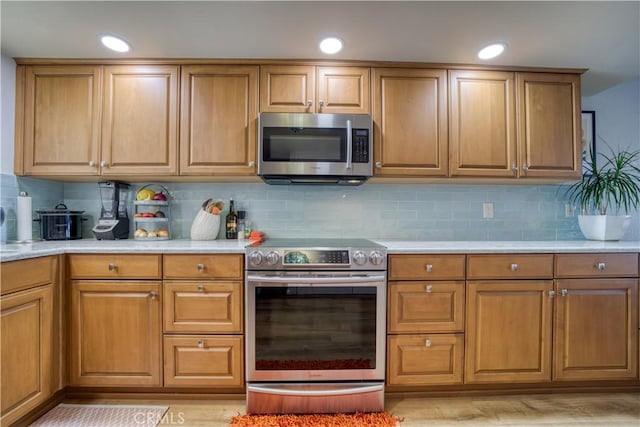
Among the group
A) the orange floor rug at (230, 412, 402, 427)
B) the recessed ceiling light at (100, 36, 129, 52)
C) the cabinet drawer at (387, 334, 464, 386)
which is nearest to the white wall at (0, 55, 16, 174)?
the recessed ceiling light at (100, 36, 129, 52)

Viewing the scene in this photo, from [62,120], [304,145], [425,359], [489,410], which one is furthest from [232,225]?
[489,410]

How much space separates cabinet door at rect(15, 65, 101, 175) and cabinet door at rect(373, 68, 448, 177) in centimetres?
189

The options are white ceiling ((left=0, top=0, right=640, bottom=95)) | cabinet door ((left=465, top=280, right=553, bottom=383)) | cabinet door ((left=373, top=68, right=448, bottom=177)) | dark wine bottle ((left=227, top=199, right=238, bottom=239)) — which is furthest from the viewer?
dark wine bottle ((left=227, top=199, right=238, bottom=239))

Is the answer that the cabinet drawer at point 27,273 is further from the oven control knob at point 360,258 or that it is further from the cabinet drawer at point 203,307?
the oven control knob at point 360,258

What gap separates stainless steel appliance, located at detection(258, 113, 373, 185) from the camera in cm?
192

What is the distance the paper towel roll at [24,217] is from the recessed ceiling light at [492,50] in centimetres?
308

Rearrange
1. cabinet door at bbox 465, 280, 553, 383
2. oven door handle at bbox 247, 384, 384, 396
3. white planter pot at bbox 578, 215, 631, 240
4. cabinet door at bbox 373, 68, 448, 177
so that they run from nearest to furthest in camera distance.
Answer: oven door handle at bbox 247, 384, 384, 396, cabinet door at bbox 465, 280, 553, 383, cabinet door at bbox 373, 68, 448, 177, white planter pot at bbox 578, 215, 631, 240

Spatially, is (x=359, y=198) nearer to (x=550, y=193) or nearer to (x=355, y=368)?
(x=355, y=368)

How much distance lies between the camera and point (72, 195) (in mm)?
2301

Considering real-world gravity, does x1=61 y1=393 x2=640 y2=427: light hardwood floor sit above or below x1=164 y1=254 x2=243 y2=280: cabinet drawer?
below

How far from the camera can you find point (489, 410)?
171 centimetres

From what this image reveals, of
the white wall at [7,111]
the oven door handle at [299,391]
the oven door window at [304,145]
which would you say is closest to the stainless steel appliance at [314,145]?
the oven door window at [304,145]

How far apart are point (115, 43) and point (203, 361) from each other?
1948 mm

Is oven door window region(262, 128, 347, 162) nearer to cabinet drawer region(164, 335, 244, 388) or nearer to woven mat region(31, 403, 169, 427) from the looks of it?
cabinet drawer region(164, 335, 244, 388)
